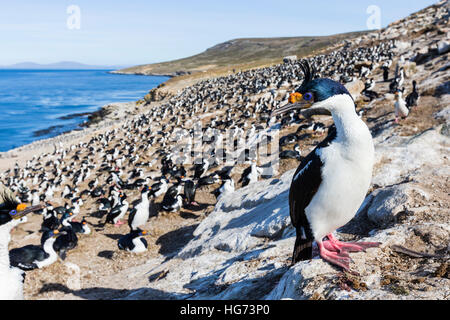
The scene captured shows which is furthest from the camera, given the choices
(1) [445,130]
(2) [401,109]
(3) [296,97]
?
(2) [401,109]

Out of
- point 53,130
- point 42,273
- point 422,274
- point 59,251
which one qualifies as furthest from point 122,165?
point 53,130

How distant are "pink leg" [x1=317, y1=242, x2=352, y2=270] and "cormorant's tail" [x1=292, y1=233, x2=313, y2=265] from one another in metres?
0.19

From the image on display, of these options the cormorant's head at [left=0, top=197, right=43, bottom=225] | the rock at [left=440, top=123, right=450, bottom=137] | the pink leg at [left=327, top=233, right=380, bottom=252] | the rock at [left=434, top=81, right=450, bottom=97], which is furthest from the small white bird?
the cormorant's head at [left=0, top=197, right=43, bottom=225]

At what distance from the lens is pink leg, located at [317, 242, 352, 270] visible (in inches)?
147

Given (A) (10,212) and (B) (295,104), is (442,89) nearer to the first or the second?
(B) (295,104)

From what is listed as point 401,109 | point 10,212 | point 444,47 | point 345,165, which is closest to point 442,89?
point 401,109

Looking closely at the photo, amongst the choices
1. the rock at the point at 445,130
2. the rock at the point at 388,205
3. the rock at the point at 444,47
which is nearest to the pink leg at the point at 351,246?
the rock at the point at 388,205

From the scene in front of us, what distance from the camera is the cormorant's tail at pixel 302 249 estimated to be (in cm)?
417

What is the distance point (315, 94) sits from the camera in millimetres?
3668

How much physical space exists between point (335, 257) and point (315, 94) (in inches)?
78.8

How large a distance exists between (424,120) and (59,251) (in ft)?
52.6

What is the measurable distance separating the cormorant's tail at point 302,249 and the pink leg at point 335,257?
0.19 meters

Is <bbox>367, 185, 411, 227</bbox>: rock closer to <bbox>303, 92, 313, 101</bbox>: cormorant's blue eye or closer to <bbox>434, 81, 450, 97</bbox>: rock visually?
<bbox>303, 92, 313, 101</bbox>: cormorant's blue eye

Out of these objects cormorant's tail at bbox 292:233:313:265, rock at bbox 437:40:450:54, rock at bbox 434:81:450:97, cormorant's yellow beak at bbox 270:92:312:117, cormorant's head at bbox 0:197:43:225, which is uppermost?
rock at bbox 437:40:450:54
